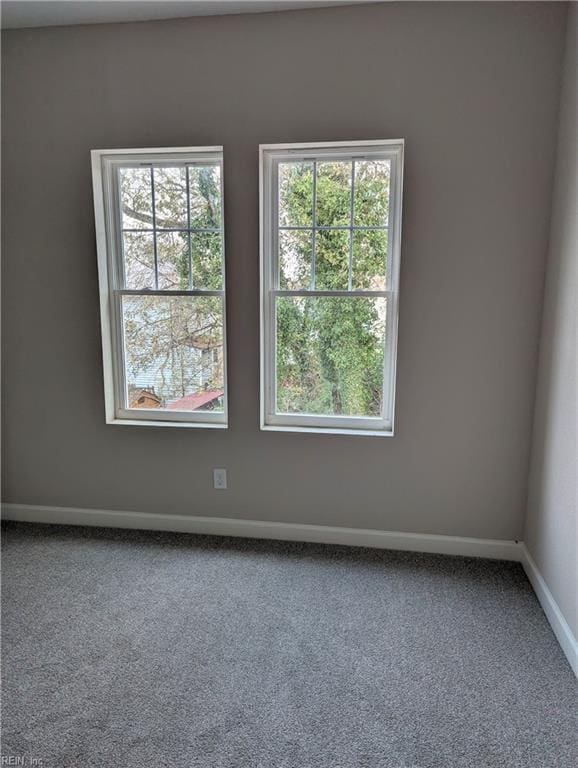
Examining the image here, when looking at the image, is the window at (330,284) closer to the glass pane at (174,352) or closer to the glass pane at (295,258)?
the glass pane at (295,258)

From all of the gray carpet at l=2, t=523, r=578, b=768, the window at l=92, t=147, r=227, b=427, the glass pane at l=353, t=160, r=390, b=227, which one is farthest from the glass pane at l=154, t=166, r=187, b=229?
the gray carpet at l=2, t=523, r=578, b=768

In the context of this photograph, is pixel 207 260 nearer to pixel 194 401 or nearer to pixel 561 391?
pixel 194 401

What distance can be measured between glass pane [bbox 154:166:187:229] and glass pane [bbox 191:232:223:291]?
131 millimetres

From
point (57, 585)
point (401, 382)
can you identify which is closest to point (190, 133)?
point (401, 382)

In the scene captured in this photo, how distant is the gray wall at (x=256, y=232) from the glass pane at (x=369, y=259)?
163 millimetres

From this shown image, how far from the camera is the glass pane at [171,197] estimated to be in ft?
8.34

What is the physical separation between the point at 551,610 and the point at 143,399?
7.58 feet

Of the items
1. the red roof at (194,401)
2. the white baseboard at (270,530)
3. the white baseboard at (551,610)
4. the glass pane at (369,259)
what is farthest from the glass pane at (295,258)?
the white baseboard at (551,610)

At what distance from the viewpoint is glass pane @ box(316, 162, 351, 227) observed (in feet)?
7.86

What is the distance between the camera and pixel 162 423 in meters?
2.70

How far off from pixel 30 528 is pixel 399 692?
2.27 m

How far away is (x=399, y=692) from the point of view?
5.24ft

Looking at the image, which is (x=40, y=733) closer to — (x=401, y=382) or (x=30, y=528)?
(x=30, y=528)

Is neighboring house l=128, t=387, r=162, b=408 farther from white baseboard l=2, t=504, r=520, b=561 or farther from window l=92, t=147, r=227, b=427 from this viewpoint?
white baseboard l=2, t=504, r=520, b=561
